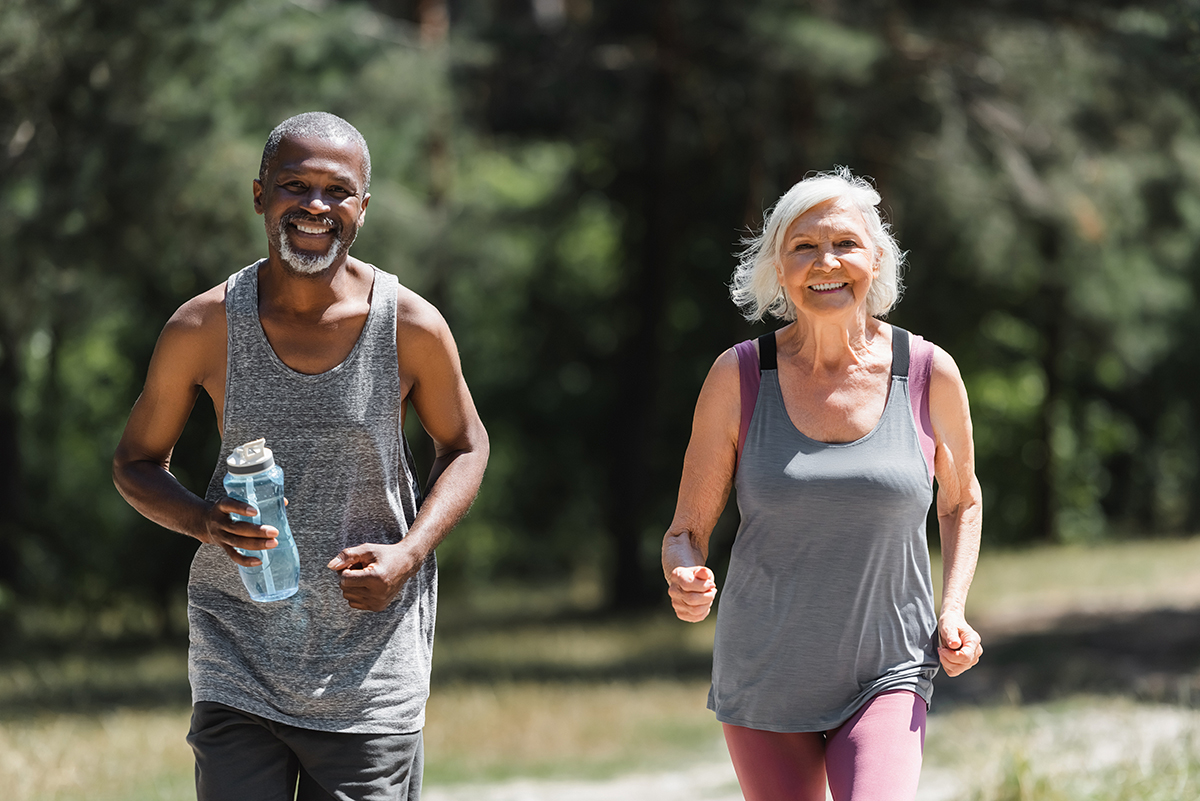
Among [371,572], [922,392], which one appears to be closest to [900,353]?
[922,392]

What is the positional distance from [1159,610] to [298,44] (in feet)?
31.4

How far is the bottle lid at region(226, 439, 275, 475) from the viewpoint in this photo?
2719 millimetres

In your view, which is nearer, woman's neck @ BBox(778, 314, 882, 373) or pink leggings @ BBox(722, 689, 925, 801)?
pink leggings @ BBox(722, 689, 925, 801)

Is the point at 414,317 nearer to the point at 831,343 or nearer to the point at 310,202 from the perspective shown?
the point at 310,202

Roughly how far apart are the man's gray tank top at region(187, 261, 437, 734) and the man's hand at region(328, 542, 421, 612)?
0.35 feet

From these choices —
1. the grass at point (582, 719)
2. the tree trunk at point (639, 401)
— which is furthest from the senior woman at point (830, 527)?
the tree trunk at point (639, 401)

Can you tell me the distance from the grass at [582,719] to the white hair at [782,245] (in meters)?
2.85

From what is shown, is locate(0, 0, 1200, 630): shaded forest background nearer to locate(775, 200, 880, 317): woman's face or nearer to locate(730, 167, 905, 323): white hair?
locate(730, 167, 905, 323): white hair

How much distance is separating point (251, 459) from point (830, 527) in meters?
1.26

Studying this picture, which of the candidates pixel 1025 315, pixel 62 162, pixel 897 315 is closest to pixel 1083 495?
pixel 1025 315

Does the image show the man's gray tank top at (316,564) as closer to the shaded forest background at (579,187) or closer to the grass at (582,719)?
the grass at (582,719)

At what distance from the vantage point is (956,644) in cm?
311

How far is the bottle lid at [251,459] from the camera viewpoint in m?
2.72

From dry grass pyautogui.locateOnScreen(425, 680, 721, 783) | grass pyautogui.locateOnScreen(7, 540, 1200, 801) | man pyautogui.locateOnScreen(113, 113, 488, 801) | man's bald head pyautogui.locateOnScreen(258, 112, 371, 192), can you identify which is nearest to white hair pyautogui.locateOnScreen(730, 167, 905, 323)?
man pyautogui.locateOnScreen(113, 113, 488, 801)
